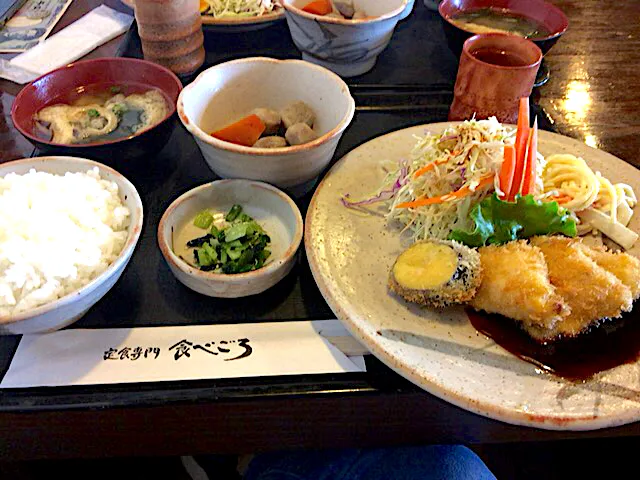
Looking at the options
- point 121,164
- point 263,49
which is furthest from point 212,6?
point 121,164

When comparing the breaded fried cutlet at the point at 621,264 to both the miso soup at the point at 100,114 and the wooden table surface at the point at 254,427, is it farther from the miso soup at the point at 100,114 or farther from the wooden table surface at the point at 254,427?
the miso soup at the point at 100,114

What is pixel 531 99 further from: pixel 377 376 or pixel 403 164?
pixel 377 376

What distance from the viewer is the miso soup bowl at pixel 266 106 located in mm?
1294

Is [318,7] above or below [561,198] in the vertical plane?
above

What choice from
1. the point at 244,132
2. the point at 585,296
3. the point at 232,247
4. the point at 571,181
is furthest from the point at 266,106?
the point at 585,296

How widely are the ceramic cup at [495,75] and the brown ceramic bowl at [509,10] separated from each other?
0.28 m

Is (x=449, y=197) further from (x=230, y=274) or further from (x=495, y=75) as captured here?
(x=230, y=274)

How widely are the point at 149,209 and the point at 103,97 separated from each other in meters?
0.45

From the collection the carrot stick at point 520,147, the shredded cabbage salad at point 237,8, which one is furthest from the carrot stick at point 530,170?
the shredded cabbage salad at point 237,8

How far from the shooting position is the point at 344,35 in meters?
1.75

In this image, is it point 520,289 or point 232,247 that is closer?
point 520,289

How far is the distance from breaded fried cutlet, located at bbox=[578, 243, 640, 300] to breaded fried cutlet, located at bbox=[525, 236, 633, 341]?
0.02 m

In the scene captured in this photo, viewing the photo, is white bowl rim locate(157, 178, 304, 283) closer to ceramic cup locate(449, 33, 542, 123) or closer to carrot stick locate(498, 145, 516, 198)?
carrot stick locate(498, 145, 516, 198)

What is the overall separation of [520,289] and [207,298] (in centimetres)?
72
